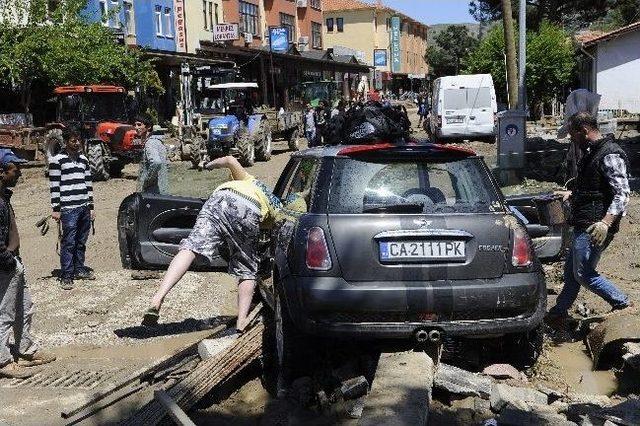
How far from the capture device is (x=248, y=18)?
48031 millimetres

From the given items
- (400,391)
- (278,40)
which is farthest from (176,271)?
(278,40)

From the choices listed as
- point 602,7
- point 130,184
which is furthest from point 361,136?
point 602,7

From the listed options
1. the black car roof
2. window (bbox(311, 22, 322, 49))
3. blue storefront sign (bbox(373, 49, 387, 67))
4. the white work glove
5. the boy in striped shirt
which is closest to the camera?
the black car roof

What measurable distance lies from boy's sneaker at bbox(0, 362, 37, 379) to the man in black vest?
14.2ft

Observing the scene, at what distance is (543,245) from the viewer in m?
6.61

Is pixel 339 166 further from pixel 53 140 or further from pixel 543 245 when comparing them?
pixel 53 140

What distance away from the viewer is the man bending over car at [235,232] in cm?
583

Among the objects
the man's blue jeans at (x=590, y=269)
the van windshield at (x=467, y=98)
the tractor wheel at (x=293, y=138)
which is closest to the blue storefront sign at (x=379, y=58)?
the tractor wheel at (x=293, y=138)

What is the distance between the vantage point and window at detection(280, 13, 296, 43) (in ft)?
179

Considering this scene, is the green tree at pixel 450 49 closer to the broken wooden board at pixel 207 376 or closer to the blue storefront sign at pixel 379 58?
the blue storefront sign at pixel 379 58

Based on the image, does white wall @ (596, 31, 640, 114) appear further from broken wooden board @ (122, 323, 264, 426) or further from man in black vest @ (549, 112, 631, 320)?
broken wooden board @ (122, 323, 264, 426)

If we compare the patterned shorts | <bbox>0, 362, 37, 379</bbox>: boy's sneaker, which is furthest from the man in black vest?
<bbox>0, 362, 37, 379</bbox>: boy's sneaker

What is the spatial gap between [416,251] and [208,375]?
1.53 m

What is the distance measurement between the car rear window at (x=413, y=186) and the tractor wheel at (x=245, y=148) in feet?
54.9
